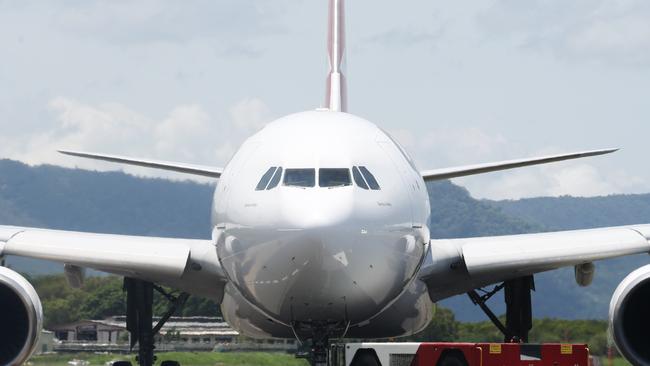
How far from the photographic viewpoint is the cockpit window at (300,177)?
14.0 meters

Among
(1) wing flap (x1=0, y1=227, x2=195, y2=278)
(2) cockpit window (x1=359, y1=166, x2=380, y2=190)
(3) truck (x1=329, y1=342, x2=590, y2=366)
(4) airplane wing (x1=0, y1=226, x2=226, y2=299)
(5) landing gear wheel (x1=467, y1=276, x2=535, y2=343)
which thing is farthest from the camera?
(5) landing gear wheel (x1=467, y1=276, x2=535, y2=343)

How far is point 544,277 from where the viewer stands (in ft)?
251

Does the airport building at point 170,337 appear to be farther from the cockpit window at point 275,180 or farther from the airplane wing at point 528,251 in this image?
the cockpit window at point 275,180

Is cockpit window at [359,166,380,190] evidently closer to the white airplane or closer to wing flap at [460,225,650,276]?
the white airplane

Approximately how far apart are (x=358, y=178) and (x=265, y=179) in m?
0.99

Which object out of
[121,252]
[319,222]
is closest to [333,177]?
[319,222]

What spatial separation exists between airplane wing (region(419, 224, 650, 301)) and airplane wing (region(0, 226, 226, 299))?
3.05m

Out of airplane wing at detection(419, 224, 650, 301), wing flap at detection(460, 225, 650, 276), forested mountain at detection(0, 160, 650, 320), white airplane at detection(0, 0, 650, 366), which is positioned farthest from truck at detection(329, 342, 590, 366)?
forested mountain at detection(0, 160, 650, 320)

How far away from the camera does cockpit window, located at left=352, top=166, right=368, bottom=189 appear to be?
46.9 ft

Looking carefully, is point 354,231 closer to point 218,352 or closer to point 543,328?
point 543,328

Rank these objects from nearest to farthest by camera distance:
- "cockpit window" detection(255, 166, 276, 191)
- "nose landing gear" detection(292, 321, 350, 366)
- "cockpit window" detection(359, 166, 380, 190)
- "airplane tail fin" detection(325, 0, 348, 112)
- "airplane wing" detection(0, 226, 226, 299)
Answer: "cockpit window" detection(255, 166, 276, 191) → "cockpit window" detection(359, 166, 380, 190) → "nose landing gear" detection(292, 321, 350, 366) → "airplane wing" detection(0, 226, 226, 299) → "airplane tail fin" detection(325, 0, 348, 112)

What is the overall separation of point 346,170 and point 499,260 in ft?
14.9

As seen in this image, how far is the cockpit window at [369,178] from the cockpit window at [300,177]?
0.64 meters

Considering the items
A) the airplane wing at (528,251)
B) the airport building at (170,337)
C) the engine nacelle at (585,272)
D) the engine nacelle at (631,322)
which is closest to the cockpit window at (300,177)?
the airplane wing at (528,251)
